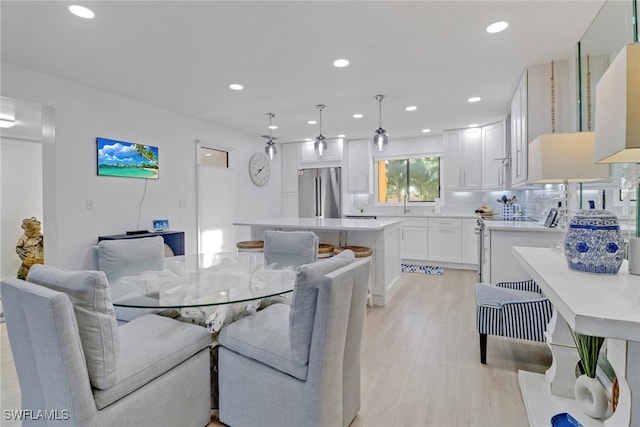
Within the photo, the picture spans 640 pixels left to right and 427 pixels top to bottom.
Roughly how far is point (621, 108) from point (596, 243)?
593 mm

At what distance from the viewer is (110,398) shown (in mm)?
1249

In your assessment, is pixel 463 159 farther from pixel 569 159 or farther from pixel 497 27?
pixel 569 159

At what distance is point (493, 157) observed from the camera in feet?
17.0

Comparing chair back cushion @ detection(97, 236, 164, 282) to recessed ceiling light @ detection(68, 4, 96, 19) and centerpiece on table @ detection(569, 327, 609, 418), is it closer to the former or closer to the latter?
recessed ceiling light @ detection(68, 4, 96, 19)

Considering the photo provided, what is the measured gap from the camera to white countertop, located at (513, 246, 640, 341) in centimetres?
82

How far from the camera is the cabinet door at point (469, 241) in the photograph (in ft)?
17.3

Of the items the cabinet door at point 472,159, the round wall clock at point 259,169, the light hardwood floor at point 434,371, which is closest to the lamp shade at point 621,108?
the light hardwood floor at point 434,371

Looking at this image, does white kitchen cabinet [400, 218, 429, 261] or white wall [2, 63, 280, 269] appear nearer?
white wall [2, 63, 280, 269]

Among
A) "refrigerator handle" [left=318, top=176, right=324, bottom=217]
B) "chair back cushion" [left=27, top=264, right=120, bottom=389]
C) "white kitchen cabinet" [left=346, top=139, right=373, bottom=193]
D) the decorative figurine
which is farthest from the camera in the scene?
"refrigerator handle" [left=318, top=176, right=324, bottom=217]

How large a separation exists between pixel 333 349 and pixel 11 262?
19.7ft

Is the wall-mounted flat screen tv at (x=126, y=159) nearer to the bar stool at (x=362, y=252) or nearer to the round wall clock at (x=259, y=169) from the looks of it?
the round wall clock at (x=259, y=169)

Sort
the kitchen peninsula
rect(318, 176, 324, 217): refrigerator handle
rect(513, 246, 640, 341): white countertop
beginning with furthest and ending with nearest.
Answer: rect(318, 176, 324, 217): refrigerator handle < the kitchen peninsula < rect(513, 246, 640, 341): white countertop

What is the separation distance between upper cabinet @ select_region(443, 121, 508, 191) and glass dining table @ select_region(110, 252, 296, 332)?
13.9 ft

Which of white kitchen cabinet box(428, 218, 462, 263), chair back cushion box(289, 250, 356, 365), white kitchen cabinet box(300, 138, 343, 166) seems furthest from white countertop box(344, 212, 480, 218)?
chair back cushion box(289, 250, 356, 365)
